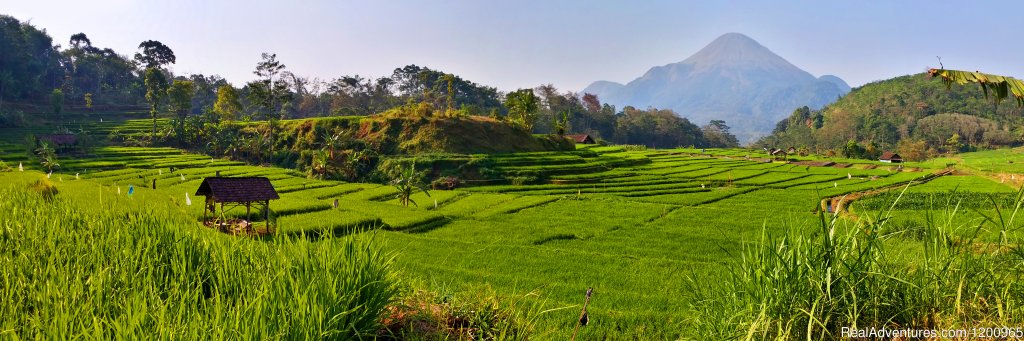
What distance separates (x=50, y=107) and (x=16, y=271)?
85060 mm

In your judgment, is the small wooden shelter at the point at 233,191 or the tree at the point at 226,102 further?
the tree at the point at 226,102

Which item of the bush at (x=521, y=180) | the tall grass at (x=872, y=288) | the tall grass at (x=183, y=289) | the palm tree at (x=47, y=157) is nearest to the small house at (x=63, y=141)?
the palm tree at (x=47, y=157)

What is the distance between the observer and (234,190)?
1658 centimetres

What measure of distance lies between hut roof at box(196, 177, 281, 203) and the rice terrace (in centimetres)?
7

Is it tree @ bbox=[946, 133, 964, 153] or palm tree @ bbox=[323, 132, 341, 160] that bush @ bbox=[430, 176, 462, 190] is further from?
tree @ bbox=[946, 133, 964, 153]

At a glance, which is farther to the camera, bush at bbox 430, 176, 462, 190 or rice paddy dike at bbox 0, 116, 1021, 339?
bush at bbox 430, 176, 462, 190

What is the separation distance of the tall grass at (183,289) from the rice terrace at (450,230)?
1.3 inches

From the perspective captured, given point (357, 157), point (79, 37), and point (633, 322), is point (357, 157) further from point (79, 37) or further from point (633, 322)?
point (79, 37)

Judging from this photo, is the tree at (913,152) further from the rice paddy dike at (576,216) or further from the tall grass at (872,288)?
the tall grass at (872,288)

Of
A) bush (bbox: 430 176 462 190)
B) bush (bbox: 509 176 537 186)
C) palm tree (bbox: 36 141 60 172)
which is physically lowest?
bush (bbox: 430 176 462 190)

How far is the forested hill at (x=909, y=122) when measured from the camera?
80.9 m

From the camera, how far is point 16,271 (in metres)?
4.45

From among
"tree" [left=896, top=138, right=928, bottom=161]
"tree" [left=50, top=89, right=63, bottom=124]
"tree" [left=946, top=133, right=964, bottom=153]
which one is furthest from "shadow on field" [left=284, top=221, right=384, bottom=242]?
"tree" [left=946, top=133, right=964, bottom=153]

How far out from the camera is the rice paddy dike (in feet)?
27.7
